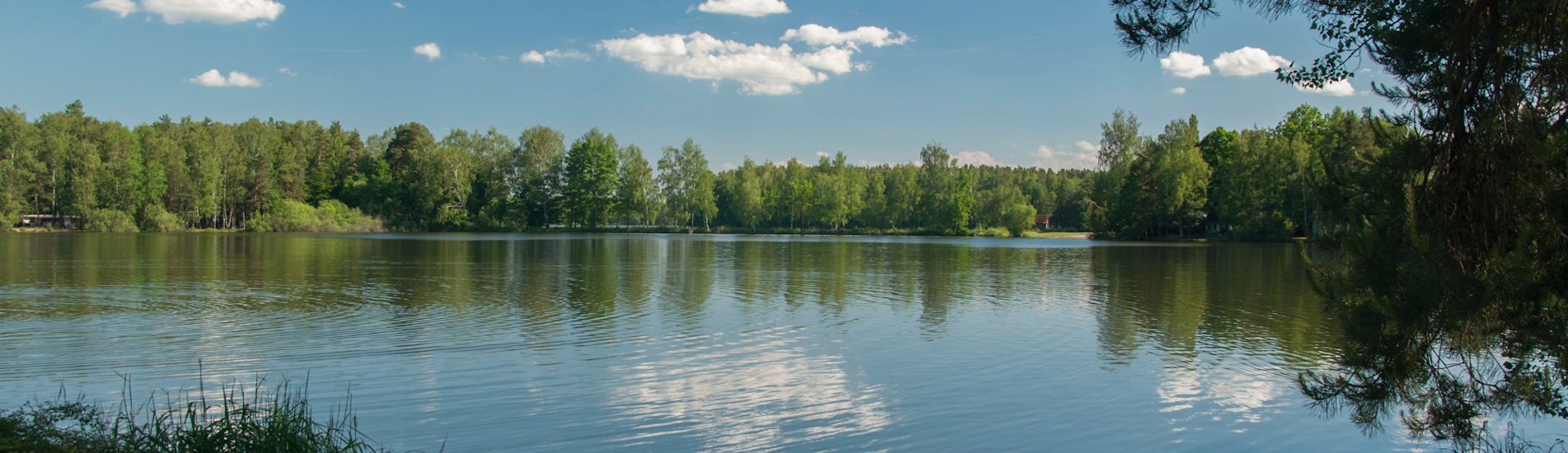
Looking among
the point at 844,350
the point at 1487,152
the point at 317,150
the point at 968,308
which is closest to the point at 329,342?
the point at 844,350

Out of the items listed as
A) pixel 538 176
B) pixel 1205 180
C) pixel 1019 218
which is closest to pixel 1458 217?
pixel 1205 180

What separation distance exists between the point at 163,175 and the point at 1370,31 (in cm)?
9576

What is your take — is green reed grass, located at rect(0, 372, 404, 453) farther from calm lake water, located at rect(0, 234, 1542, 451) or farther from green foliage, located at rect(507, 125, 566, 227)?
green foliage, located at rect(507, 125, 566, 227)

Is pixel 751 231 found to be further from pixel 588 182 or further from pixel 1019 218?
pixel 1019 218

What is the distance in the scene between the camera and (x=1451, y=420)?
21.7 feet

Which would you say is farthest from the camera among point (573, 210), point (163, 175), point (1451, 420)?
point (573, 210)

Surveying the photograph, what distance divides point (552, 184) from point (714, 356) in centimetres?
9075

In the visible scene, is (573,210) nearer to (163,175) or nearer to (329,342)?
(163,175)

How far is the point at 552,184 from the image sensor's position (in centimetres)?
9962

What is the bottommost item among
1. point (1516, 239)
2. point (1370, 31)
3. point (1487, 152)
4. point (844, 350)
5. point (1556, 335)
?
point (844, 350)

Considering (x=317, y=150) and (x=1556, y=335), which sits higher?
(x=317, y=150)

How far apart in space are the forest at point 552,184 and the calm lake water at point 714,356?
4745 centimetres

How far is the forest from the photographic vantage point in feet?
244

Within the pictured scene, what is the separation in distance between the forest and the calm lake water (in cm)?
4745
